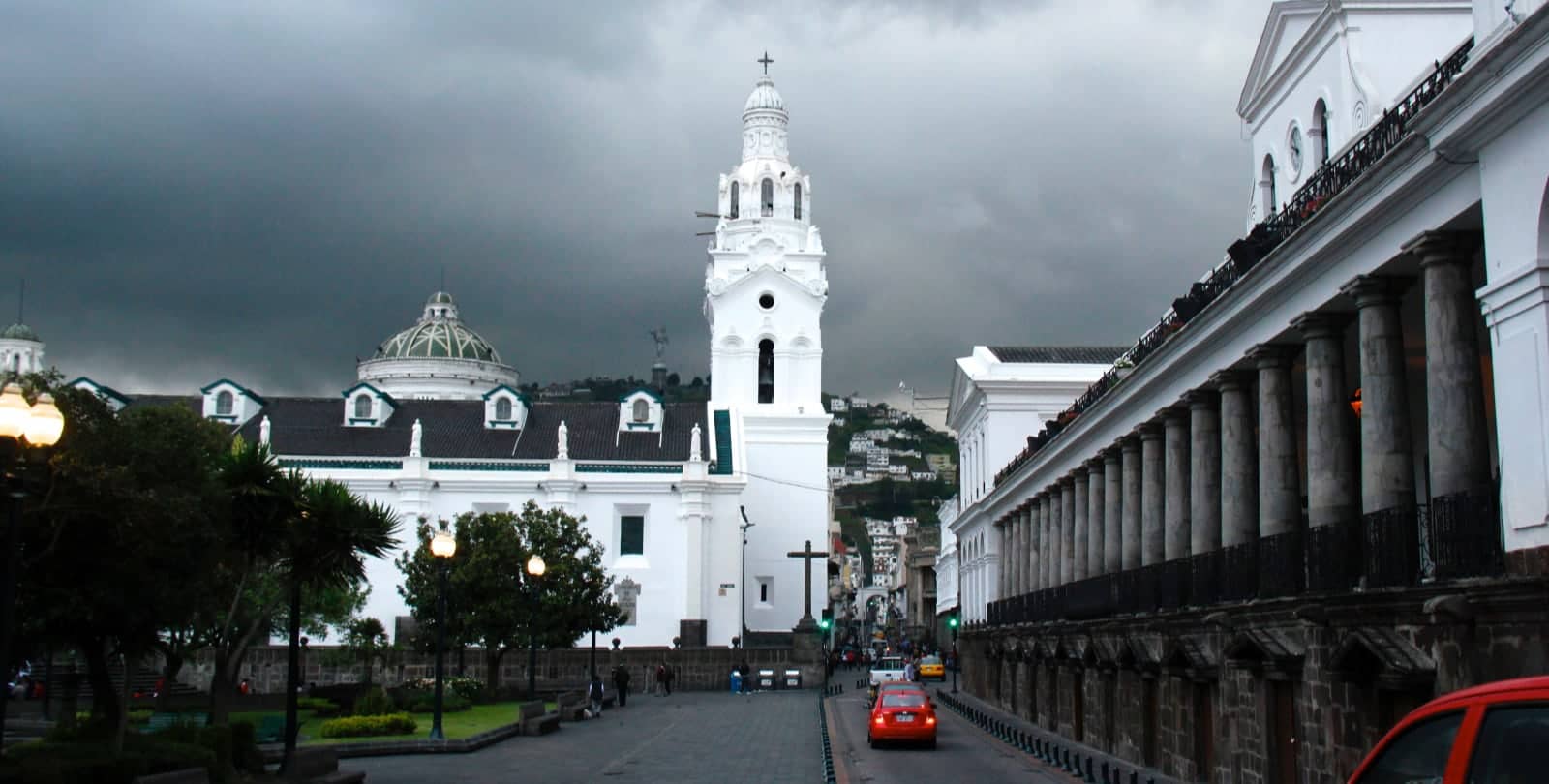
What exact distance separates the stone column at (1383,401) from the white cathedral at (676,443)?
5394 cm

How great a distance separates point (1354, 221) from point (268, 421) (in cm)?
6544

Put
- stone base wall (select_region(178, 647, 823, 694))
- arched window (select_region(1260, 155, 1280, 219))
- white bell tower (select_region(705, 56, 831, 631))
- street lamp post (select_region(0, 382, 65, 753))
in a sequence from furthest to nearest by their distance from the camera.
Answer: white bell tower (select_region(705, 56, 831, 631))
stone base wall (select_region(178, 647, 823, 694))
arched window (select_region(1260, 155, 1280, 219))
street lamp post (select_region(0, 382, 65, 753))

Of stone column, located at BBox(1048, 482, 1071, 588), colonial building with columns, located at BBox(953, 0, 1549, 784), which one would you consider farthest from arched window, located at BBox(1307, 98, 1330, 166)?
stone column, located at BBox(1048, 482, 1071, 588)

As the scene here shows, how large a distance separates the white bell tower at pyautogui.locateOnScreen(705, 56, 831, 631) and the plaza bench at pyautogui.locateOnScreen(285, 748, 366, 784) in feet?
176

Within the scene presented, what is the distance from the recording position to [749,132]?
8619 cm

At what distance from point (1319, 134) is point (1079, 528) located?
11.1 m

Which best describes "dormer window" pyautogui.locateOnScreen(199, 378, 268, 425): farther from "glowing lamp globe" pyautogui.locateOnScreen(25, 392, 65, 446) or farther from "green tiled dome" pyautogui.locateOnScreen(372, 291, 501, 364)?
"glowing lamp globe" pyautogui.locateOnScreen(25, 392, 65, 446)

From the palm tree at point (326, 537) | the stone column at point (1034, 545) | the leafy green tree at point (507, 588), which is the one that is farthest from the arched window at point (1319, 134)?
the leafy green tree at point (507, 588)

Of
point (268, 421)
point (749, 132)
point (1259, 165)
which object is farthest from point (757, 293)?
Result: point (1259, 165)

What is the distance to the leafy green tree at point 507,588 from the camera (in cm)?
4734

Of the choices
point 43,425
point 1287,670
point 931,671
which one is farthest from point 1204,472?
point 931,671

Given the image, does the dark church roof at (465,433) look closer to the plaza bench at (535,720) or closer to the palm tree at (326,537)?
the plaza bench at (535,720)

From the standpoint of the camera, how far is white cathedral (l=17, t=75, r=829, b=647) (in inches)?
2726

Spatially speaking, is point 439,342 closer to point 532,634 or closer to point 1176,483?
point 532,634
